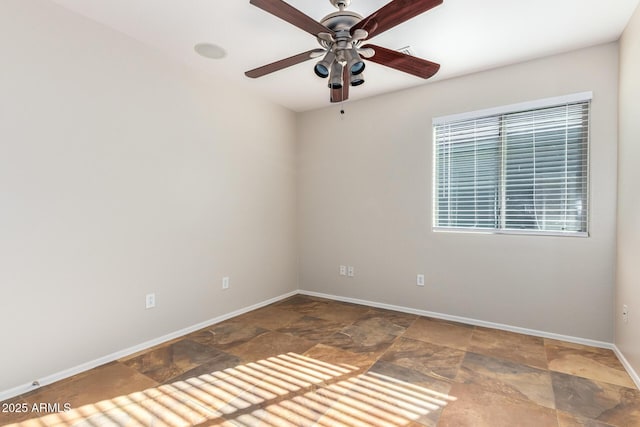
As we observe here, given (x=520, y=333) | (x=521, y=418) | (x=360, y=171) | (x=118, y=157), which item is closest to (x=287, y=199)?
(x=360, y=171)

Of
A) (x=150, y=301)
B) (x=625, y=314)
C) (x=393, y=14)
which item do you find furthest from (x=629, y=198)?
(x=150, y=301)

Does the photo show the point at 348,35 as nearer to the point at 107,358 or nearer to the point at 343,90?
the point at 343,90

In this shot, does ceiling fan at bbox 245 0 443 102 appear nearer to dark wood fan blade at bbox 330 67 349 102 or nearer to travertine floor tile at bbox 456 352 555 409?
dark wood fan blade at bbox 330 67 349 102

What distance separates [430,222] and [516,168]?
958mm

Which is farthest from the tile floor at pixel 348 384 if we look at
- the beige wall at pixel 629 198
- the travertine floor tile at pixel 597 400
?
the beige wall at pixel 629 198

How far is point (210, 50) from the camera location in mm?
2736

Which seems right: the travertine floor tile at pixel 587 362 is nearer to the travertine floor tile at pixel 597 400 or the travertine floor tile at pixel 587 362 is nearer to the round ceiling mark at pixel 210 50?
the travertine floor tile at pixel 597 400

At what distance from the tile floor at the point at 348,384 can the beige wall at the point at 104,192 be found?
0.35 meters

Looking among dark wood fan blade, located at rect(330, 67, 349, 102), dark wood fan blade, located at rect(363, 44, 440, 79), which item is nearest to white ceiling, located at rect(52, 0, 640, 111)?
dark wood fan blade, located at rect(363, 44, 440, 79)

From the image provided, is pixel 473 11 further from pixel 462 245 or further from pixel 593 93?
pixel 462 245

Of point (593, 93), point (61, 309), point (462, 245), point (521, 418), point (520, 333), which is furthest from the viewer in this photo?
point (462, 245)

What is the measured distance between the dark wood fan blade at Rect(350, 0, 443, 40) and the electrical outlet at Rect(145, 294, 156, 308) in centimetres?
257

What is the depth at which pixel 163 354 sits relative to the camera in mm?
2545

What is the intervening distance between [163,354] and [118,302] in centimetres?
55
